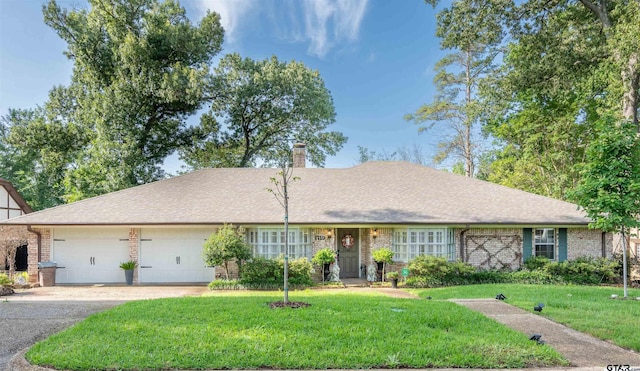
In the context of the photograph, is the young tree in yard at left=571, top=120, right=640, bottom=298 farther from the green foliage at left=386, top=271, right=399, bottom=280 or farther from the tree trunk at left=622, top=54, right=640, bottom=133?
the green foliage at left=386, top=271, right=399, bottom=280

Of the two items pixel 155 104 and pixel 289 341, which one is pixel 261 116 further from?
pixel 289 341

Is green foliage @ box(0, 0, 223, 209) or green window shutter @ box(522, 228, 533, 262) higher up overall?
green foliage @ box(0, 0, 223, 209)

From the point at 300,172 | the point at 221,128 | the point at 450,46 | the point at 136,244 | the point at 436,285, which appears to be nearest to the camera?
the point at 436,285

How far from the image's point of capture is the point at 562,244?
1423cm

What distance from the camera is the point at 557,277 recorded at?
13.5m

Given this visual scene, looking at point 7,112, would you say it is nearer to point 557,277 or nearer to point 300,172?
point 300,172

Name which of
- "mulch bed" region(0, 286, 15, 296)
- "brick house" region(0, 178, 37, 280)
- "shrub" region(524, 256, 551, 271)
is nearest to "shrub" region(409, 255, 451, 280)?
"shrub" region(524, 256, 551, 271)

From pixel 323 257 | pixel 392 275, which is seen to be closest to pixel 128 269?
pixel 323 257

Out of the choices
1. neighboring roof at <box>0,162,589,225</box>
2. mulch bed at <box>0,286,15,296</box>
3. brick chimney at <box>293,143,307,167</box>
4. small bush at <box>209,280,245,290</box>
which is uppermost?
brick chimney at <box>293,143,307,167</box>

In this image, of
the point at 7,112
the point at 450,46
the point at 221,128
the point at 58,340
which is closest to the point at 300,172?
the point at 450,46

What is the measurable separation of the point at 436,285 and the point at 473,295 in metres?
2.65

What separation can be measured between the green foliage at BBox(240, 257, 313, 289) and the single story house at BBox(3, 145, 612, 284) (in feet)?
3.51

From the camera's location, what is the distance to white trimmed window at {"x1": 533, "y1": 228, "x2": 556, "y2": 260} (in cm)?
1437

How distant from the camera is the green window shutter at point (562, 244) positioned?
46.6 feet
